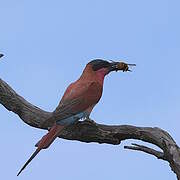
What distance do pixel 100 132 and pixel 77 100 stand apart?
494 millimetres

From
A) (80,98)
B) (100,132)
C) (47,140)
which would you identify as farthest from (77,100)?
(47,140)

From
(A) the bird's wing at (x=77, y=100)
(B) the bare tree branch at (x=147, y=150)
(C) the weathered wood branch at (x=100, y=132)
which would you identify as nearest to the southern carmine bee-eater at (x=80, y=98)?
(A) the bird's wing at (x=77, y=100)

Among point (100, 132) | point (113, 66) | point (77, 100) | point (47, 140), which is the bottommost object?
point (47, 140)

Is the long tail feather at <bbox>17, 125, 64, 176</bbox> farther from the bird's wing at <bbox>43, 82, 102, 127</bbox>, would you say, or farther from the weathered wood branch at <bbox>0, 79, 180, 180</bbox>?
the weathered wood branch at <bbox>0, 79, 180, 180</bbox>

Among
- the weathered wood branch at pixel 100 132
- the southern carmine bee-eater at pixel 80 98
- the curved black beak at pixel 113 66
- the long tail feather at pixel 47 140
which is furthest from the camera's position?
the curved black beak at pixel 113 66

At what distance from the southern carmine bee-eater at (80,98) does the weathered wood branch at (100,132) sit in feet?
0.56

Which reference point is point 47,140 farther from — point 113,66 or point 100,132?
point 113,66

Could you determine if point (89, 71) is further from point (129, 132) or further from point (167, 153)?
point (167, 153)

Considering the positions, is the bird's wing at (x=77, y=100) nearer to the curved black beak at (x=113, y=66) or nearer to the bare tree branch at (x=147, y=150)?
the curved black beak at (x=113, y=66)

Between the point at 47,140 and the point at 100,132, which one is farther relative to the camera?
the point at 100,132

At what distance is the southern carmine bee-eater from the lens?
5.62 meters

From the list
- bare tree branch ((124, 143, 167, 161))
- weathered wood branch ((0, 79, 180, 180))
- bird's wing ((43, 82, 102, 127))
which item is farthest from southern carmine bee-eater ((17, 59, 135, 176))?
bare tree branch ((124, 143, 167, 161))

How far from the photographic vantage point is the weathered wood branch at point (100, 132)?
506 centimetres

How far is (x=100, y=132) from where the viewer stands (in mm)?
5711
